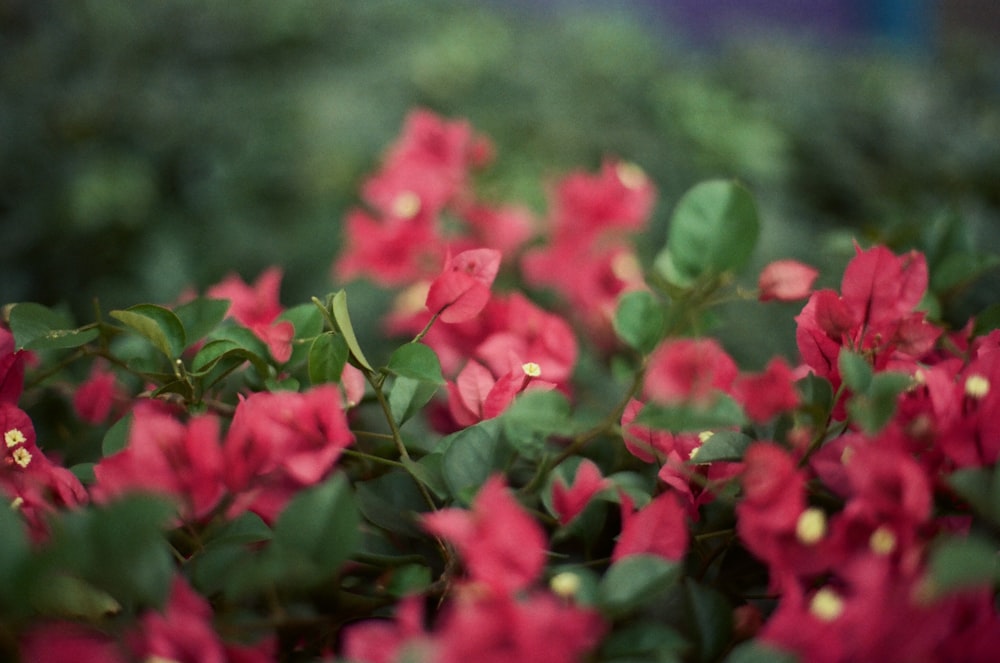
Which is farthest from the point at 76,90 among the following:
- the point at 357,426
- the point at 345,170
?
the point at 357,426

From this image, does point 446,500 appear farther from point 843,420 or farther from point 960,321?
point 960,321

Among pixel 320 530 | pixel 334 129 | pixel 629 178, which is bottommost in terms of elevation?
pixel 334 129

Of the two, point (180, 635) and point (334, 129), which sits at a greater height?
point (180, 635)

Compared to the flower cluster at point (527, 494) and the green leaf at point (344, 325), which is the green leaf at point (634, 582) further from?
the green leaf at point (344, 325)

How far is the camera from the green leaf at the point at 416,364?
0.43 m

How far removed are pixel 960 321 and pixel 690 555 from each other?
1.36ft

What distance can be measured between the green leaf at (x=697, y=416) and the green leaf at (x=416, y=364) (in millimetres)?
117

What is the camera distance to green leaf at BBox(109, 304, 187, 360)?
0.43 m

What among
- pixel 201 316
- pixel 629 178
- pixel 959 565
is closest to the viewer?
pixel 959 565

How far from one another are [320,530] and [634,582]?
0.13 metres

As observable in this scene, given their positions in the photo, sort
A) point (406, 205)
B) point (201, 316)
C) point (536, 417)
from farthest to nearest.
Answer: point (406, 205) < point (201, 316) < point (536, 417)

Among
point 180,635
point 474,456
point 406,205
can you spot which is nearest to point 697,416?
point 474,456

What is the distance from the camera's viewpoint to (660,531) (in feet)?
1.18

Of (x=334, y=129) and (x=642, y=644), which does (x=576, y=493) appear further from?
(x=334, y=129)
